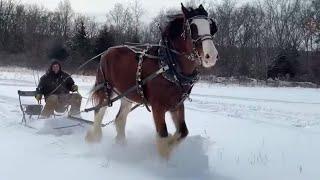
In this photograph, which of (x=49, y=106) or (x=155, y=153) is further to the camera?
(x=49, y=106)

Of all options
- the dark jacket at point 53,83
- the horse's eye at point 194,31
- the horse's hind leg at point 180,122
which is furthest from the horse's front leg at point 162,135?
the dark jacket at point 53,83

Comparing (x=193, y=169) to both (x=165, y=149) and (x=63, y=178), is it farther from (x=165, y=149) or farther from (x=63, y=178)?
(x=63, y=178)

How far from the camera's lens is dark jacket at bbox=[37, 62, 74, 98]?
945cm

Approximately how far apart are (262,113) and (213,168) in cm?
674

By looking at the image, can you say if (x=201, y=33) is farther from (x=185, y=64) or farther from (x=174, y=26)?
(x=174, y=26)

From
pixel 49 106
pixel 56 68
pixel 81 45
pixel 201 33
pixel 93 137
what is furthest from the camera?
pixel 81 45

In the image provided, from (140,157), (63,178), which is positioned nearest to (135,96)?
(140,157)

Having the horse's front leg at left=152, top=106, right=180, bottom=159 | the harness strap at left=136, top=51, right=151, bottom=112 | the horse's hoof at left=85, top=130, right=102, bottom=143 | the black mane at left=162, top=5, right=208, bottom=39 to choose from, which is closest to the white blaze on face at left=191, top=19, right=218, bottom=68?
the black mane at left=162, top=5, right=208, bottom=39

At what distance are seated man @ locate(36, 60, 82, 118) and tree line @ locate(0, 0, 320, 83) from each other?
32.2 metres

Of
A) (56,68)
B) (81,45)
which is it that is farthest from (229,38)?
(56,68)

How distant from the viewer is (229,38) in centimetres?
5462

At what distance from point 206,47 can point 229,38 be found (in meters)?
50.4

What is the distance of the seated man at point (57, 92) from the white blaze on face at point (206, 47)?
14.4 feet

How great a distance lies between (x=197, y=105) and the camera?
551 inches
